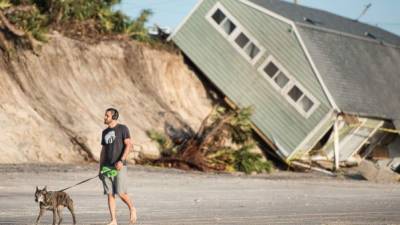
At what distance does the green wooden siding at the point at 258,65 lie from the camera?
34000 mm

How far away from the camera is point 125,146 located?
1296 cm

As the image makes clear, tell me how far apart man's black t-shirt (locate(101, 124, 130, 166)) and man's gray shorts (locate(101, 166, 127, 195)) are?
186 mm

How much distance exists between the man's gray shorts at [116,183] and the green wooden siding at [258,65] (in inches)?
827

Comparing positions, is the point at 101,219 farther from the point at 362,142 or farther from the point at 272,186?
the point at 362,142

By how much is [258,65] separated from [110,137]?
2273cm

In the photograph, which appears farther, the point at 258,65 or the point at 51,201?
the point at 258,65

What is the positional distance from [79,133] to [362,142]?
1355 centimetres

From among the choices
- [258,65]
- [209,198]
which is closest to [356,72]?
[258,65]

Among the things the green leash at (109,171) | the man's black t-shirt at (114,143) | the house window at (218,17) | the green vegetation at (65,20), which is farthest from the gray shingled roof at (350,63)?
the green leash at (109,171)

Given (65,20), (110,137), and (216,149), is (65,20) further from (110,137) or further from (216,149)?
(110,137)

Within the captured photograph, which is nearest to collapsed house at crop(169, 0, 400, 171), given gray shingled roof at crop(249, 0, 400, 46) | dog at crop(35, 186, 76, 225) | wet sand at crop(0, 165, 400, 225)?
gray shingled roof at crop(249, 0, 400, 46)

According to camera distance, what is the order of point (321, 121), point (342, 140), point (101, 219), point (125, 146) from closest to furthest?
point (125, 146)
point (101, 219)
point (321, 121)
point (342, 140)

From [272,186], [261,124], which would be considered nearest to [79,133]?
[272,186]

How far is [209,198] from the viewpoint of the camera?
1941 cm
